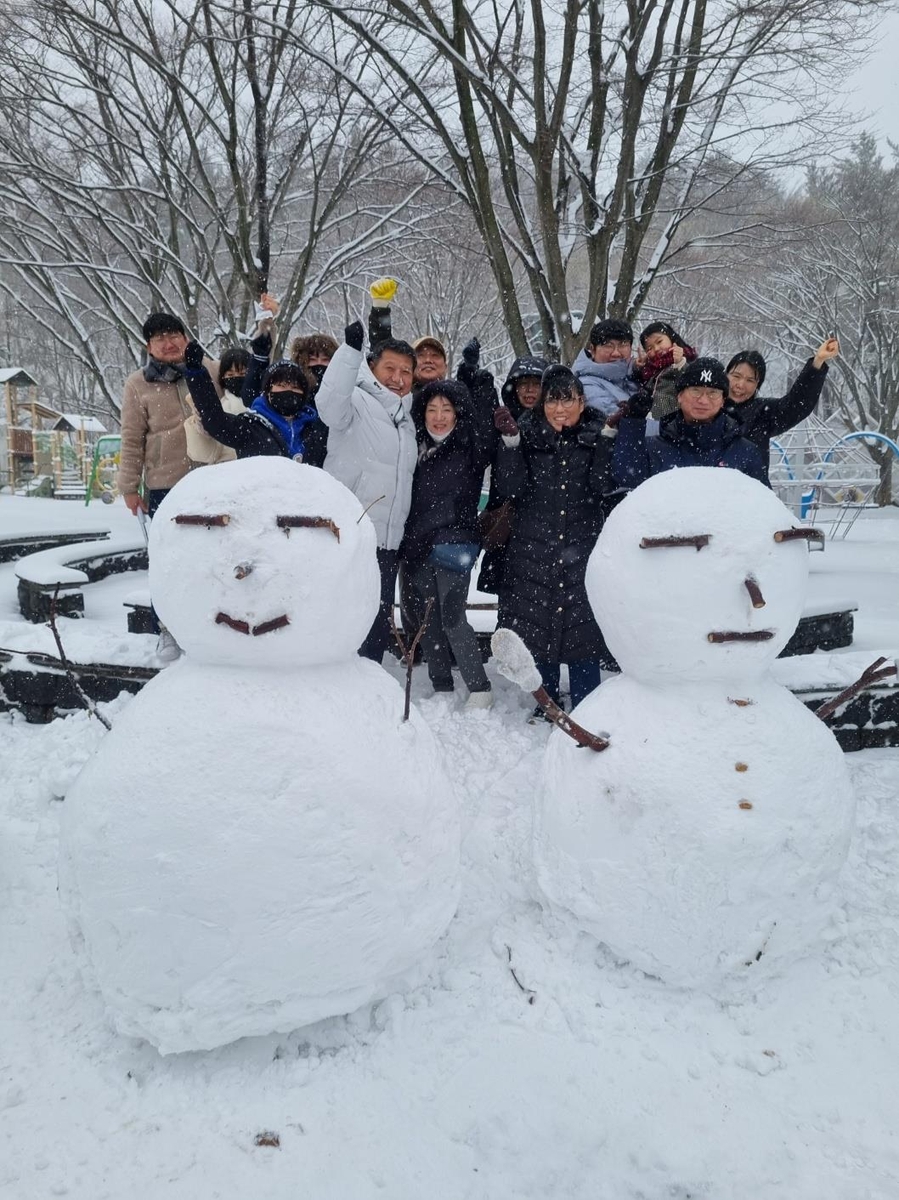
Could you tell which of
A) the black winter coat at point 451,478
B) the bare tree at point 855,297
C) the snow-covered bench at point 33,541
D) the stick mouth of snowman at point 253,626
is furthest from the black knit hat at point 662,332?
the bare tree at point 855,297

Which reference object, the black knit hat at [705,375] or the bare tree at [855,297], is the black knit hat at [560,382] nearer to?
the black knit hat at [705,375]

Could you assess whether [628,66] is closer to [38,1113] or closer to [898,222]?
[38,1113]

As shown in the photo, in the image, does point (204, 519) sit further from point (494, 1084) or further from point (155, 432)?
point (155, 432)

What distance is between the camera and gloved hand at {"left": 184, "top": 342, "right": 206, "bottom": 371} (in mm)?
2842

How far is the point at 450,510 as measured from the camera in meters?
3.41

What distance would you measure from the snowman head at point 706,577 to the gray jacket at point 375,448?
1482 millimetres

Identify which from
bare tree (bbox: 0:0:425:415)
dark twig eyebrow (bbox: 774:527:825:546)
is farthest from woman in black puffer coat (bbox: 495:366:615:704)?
bare tree (bbox: 0:0:425:415)

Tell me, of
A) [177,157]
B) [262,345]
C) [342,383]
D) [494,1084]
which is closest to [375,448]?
[342,383]

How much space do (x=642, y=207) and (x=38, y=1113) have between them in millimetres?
7548

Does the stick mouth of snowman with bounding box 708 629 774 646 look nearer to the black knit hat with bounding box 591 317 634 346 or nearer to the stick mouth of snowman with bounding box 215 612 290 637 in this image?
the stick mouth of snowman with bounding box 215 612 290 637

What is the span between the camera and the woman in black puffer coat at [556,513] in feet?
10.3

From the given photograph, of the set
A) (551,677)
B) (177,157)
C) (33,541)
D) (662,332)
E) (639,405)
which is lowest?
(33,541)

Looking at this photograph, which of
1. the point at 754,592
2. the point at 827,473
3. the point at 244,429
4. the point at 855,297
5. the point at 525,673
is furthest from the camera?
the point at 827,473

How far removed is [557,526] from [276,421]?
136cm
